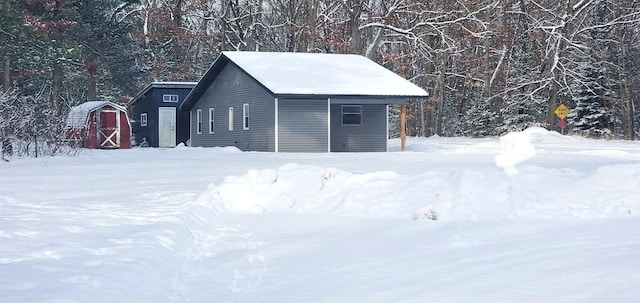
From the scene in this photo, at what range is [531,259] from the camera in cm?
705

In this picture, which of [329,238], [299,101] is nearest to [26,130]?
[299,101]

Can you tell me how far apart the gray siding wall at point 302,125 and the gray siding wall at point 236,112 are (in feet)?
1.38

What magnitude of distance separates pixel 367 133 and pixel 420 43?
10803 mm

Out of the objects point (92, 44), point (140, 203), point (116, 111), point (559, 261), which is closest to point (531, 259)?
point (559, 261)

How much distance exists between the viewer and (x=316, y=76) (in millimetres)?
30406

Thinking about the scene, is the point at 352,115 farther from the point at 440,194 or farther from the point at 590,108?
the point at 590,108

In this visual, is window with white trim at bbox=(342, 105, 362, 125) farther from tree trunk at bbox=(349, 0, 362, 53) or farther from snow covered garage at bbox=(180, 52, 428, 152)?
tree trunk at bbox=(349, 0, 362, 53)

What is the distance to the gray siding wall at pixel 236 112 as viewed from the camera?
29.1 m

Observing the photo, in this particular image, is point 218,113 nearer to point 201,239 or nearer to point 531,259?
point 201,239

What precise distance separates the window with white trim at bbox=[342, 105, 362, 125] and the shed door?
12.1 m

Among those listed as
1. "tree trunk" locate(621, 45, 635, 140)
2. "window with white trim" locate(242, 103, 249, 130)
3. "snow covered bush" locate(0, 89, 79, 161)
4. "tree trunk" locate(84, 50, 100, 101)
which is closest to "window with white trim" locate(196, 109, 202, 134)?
"window with white trim" locate(242, 103, 249, 130)

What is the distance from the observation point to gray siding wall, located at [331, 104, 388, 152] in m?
30.4

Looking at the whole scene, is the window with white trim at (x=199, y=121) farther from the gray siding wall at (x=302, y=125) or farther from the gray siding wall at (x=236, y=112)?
the gray siding wall at (x=302, y=125)

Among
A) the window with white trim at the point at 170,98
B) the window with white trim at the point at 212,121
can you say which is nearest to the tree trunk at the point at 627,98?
the window with white trim at the point at 212,121
